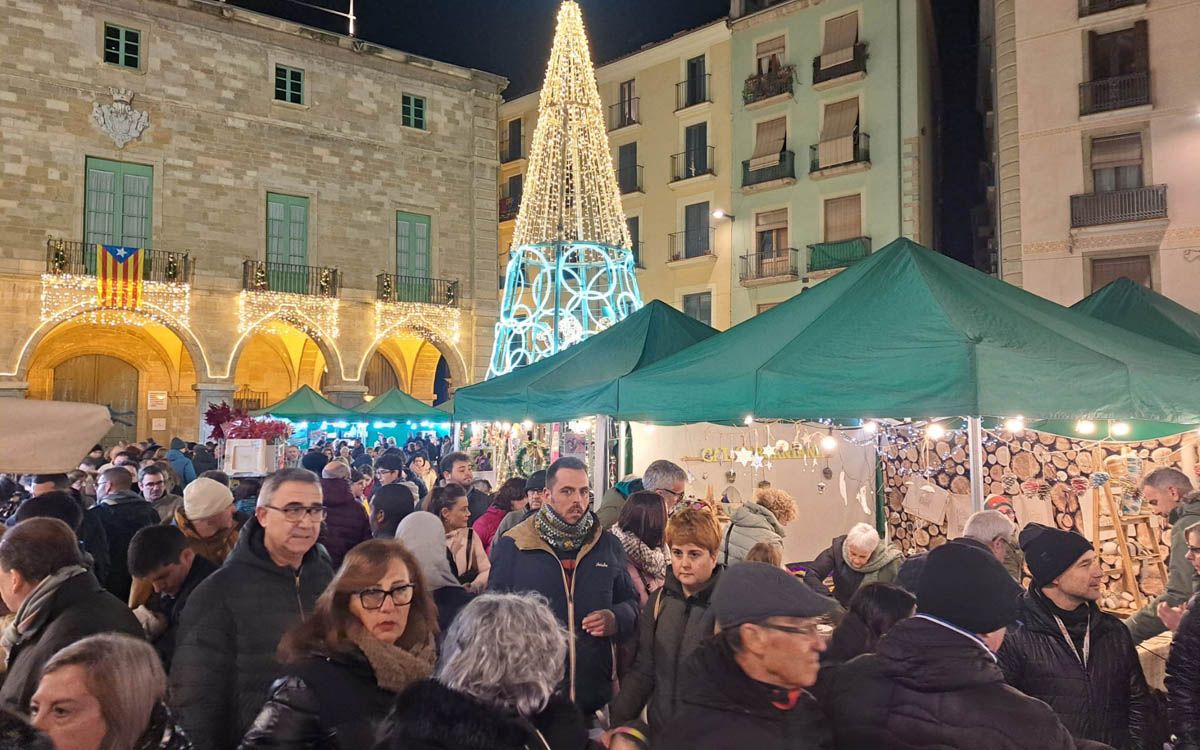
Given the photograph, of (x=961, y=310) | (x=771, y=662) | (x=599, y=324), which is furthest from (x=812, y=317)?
(x=599, y=324)

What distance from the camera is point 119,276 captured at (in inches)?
714

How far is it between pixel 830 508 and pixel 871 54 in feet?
53.6

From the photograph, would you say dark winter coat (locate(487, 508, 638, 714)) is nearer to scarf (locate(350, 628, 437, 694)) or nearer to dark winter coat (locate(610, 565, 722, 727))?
dark winter coat (locate(610, 565, 722, 727))

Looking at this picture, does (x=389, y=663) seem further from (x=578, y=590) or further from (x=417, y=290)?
(x=417, y=290)

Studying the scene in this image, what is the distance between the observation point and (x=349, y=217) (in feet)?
69.6

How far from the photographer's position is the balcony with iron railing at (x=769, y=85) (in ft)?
71.7

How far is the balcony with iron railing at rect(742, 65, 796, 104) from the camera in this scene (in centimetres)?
2184

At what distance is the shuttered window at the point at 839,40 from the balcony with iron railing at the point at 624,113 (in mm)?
5588

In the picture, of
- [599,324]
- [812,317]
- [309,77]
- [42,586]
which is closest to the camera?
[42,586]

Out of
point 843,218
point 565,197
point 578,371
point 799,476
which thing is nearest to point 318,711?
point 578,371

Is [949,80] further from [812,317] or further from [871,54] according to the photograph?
[812,317]

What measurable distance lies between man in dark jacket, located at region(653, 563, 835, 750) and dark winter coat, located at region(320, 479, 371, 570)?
12.1ft

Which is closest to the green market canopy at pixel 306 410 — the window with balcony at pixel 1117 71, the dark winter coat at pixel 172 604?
the dark winter coat at pixel 172 604

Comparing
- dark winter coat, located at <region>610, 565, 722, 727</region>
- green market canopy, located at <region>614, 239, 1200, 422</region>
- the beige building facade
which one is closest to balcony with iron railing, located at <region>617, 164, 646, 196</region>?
the beige building facade
